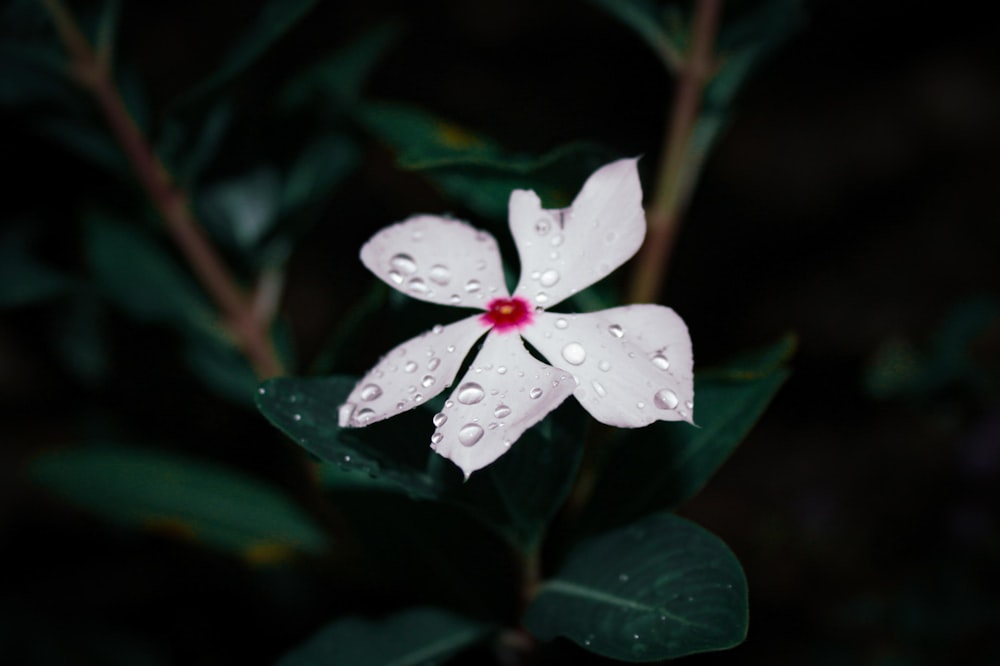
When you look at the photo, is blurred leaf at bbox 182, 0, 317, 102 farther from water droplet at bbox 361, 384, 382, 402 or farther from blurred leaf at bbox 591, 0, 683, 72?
water droplet at bbox 361, 384, 382, 402

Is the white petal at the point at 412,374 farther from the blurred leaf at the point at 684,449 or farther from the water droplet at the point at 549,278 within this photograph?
the blurred leaf at the point at 684,449

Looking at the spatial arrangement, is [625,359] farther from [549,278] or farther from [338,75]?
[338,75]

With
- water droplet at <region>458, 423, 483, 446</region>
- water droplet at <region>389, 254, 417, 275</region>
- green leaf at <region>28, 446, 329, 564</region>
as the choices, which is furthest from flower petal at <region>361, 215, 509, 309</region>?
green leaf at <region>28, 446, 329, 564</region>

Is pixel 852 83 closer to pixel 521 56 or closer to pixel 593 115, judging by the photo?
pixel 593 115

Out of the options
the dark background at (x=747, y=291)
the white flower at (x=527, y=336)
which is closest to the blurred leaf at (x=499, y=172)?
the white flower at (x=527, y=336)

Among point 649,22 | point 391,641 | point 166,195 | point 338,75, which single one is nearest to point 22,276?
point 166,195

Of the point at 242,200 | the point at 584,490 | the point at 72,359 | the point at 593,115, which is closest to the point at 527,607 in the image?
the point at 584,490
